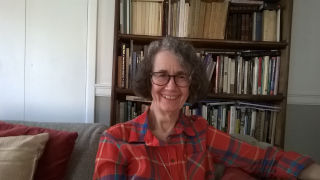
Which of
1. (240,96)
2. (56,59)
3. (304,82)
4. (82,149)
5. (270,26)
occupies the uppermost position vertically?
(270,26)

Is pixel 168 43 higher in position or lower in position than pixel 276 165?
higher

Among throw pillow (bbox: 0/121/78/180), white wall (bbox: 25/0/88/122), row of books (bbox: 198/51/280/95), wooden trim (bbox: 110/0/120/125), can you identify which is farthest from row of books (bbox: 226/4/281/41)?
throw pillow (bbox: 0/121/78/180)

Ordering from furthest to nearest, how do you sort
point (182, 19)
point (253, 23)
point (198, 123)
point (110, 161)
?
point (253, 23) → point (182, 19) → point (198, 123) → point (110, 161)

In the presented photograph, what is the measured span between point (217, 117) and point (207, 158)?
0.66 meters

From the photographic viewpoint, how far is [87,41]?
67.7 inches

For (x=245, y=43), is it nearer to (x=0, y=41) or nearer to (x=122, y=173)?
(x=122, y=173)

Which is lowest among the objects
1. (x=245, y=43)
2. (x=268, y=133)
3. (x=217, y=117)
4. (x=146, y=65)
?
(x=268, y=133)

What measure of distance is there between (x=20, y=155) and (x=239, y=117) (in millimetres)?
1345

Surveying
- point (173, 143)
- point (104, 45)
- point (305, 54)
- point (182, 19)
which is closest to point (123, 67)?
point (104, 45)

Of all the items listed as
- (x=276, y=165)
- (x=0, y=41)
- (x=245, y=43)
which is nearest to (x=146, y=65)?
(x=276, y=165)

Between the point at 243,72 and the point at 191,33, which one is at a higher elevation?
the point at 191,33

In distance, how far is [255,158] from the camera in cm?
99

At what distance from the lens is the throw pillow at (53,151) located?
1.01m

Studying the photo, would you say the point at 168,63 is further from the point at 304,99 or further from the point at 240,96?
the point at 304,99
